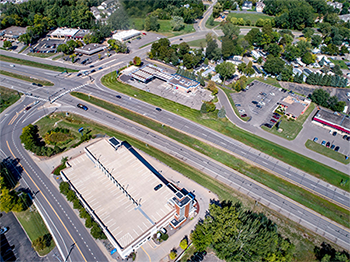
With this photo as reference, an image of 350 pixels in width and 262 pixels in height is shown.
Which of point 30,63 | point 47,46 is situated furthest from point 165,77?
point 47,46

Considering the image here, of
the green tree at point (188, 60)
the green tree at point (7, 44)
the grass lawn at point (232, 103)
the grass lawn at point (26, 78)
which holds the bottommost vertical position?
the grass lawn at point (232, 103)

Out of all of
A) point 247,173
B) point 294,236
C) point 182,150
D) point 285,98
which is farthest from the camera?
point 285,98

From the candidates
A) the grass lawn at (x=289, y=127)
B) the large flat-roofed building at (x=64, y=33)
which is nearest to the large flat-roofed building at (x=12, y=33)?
the large flat-roofed building at (x=64, y=33)

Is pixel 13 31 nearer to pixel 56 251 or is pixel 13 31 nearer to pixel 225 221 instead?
pixel 56 251

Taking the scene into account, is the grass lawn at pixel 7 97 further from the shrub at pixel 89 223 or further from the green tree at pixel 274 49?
the green tree at pixel 274 49

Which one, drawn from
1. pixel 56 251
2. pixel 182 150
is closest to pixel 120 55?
pixel 182 150

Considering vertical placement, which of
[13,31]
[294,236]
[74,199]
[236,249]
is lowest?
[294,236]

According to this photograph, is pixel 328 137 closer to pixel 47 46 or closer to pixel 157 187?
pixel 157 187
